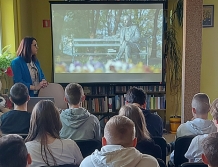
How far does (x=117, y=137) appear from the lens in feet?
5.44

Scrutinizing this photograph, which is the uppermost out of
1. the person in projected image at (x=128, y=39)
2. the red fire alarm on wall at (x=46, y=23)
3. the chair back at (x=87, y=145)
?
the red fire alarm on wall at (x=46, y=23)

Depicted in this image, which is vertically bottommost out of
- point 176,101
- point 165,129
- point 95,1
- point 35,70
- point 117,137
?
point 165,129

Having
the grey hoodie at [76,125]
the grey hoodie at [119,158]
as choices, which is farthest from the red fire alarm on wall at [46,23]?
the grey hoodie at [119,158]

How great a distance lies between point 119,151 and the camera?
156 centimetres

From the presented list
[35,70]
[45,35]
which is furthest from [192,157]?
[45,35]

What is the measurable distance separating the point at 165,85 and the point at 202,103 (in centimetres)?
254

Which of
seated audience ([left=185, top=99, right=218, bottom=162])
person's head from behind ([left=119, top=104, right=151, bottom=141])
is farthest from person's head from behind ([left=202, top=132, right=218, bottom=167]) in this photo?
person's head from behind ([left=119, top=104, right=151, bottom=141])

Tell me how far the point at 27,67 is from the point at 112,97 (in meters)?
1.73

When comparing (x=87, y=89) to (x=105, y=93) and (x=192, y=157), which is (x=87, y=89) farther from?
(x=192, y=157)

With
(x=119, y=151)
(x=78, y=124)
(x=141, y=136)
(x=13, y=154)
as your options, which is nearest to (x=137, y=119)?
(x=141, y=136)

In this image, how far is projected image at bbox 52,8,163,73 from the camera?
5020 mm

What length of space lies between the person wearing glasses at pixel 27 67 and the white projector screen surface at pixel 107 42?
1.15 meters

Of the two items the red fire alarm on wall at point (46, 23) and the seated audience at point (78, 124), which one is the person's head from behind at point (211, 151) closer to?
the seated audience at point (78, 124)

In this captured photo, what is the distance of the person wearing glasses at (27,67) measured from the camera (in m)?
3.89
